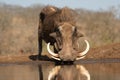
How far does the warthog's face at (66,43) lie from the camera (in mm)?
15148

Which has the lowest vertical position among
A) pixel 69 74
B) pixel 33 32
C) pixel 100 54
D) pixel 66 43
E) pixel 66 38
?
pixel 33 32

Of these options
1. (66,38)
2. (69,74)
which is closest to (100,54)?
(66,38)

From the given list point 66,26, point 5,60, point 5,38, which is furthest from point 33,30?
point 66,26

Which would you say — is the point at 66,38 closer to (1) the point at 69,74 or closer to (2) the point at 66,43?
(2) the point at 66,43

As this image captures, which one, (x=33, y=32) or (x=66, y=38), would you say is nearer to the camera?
(x=66, y=38)

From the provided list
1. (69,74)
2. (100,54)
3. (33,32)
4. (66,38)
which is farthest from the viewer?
(33,32)

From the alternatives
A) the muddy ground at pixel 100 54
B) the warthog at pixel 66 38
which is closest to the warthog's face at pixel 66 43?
the warthog at pixel 66 38

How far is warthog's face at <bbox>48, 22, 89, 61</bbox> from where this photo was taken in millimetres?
15148

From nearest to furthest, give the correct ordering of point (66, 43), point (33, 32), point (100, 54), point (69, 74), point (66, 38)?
point (69, 74) < point (66, 43) < point (66, 38) < point (100, 54) < point (33, 32)

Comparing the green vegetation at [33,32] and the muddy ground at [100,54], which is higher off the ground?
the muddy ground at [100,54]

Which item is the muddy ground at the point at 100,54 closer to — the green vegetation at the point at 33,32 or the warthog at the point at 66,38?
the green vegetation at the point at 33,32

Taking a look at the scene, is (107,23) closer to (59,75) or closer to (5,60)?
(5,60)

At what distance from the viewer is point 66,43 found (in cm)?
1549

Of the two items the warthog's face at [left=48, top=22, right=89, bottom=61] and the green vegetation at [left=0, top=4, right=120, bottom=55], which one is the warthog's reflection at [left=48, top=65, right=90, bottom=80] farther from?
the green vegetation at [left=0, top=4, right=120, bottom=55]
